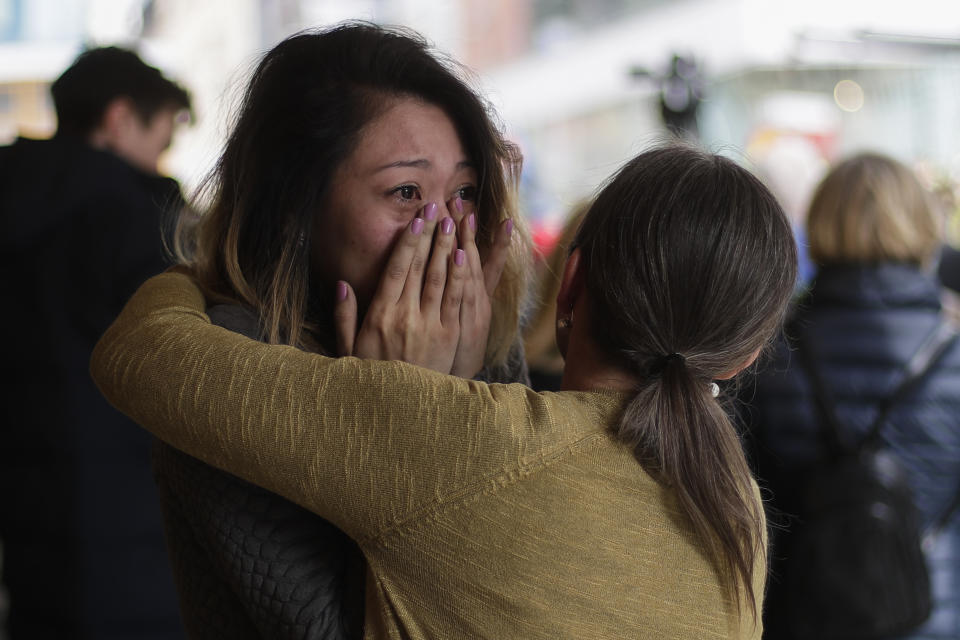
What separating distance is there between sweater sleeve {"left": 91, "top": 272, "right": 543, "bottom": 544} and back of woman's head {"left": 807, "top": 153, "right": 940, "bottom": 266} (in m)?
1.63

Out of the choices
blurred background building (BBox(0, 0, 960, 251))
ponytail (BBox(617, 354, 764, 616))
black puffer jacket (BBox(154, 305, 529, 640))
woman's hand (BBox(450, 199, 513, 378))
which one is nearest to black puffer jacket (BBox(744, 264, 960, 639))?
blurred background building (BBox(0, 0, 960, 251))

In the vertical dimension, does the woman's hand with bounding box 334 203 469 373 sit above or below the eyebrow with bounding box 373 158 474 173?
below

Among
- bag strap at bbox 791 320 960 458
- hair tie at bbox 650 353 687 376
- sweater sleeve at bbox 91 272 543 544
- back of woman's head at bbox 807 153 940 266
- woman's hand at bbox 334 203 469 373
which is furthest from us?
back of woman's head at bbox 807 153 940 266

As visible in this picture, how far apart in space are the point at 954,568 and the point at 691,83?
9.94 feet

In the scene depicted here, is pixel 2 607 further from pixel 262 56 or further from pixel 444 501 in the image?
pixel 444 501

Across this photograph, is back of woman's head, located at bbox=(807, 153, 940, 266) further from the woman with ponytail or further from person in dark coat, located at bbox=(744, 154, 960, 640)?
the woman with ponytail

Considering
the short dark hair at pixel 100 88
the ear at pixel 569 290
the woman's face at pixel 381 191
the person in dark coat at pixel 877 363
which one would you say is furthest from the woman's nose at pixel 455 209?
the short dark hair at pixel 100 88

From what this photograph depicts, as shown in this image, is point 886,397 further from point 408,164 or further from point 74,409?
point 74,409

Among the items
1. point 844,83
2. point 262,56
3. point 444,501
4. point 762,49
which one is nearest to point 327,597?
point 444,501

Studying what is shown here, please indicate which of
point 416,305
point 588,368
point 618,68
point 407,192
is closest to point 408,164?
point 407,192

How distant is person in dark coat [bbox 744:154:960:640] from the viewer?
2201 mm

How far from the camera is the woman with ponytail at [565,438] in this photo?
2.96 feet

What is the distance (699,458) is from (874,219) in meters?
1.60

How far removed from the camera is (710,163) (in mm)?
1048
